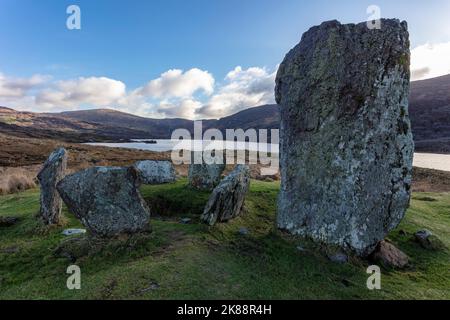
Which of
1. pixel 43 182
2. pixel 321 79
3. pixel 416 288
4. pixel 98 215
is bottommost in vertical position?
pixel 416 288

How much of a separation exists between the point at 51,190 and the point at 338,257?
10.3m

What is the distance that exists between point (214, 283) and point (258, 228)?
454cm

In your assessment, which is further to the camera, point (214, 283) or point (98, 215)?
point (98, 215)

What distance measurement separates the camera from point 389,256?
1013 cm

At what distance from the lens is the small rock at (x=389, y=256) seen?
10.0 m

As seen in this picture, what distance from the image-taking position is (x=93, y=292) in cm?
747

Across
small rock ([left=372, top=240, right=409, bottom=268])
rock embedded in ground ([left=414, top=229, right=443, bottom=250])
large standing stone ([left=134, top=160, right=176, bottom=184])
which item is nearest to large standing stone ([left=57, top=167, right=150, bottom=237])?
small rock ([left=372, top=240, right=409, bottom=268])

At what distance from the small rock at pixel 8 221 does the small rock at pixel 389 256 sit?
13.6 m

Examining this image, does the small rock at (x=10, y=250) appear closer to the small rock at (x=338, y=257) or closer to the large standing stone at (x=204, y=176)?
the large standing stone at (x=204, y=176)

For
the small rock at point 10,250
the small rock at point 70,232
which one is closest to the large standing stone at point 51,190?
the small rock at point 70,232

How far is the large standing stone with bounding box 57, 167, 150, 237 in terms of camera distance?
994 centimetres

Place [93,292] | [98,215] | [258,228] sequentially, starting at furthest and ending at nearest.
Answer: [258,228], [98,215], [93,292]

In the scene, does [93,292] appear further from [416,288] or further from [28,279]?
[416,288]
